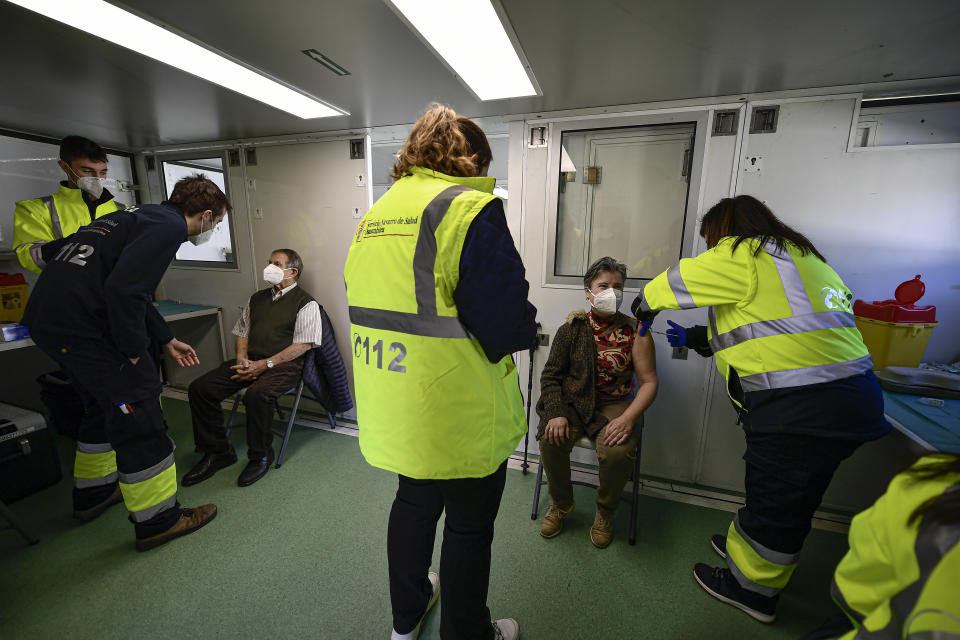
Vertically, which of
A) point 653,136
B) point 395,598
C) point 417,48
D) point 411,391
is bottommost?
point 395,598

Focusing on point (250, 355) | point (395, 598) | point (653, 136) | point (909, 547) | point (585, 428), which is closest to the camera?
point (909, 547)

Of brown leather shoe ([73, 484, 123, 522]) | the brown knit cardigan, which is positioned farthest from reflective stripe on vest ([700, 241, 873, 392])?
brown leather shoe ([73, 484, 123, 522])

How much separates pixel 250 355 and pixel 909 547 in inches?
124

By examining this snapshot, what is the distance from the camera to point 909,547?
49cm

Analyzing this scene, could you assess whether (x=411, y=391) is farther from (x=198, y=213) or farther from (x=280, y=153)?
(x=280, y=153)

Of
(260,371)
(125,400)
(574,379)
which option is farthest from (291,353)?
(574,379)

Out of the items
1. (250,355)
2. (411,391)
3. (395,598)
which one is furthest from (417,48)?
(250,355)

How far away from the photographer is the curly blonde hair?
1.05 meters

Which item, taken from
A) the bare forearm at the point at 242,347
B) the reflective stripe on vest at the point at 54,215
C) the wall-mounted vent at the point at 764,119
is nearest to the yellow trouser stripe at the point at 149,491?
the bare forearm at the point at 242,347

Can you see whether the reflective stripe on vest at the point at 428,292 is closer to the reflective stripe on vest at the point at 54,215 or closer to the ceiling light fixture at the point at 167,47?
the ceiling light fixture at the point at 167,47

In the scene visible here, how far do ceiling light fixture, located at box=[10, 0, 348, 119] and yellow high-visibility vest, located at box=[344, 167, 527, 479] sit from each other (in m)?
1.32

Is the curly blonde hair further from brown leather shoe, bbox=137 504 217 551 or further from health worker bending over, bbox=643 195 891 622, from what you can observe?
brown leather shoe, bbox=137 504 217 551

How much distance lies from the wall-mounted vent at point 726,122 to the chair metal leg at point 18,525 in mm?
3931

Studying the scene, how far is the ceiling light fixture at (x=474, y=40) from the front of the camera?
1.29 meters
